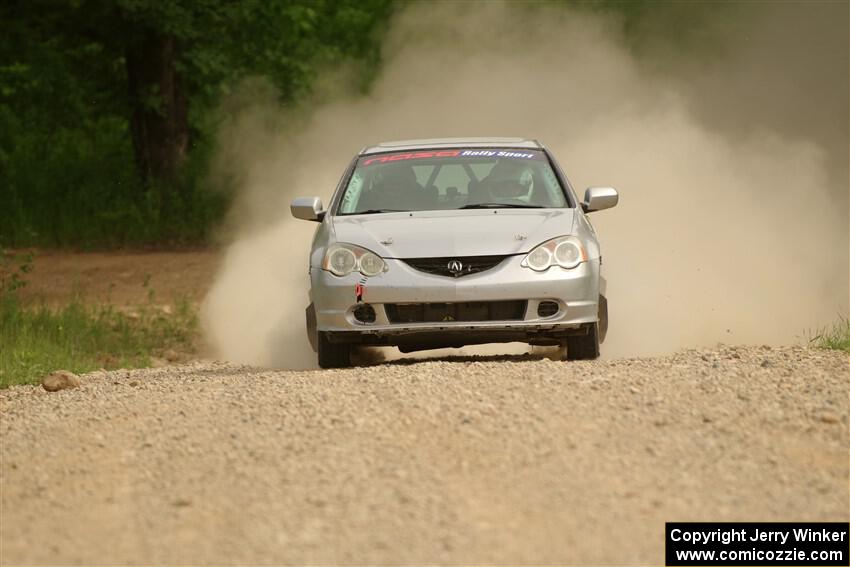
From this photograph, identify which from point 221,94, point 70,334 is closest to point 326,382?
point 70,334

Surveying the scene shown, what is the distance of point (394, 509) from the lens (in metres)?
6.76

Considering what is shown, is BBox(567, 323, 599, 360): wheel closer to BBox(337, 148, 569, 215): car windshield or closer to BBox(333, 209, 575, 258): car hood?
BBox(333, 209, 575, 258): car hood

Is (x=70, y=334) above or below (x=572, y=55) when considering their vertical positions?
below

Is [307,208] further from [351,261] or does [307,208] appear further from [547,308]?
[547,308]

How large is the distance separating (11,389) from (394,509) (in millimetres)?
6322

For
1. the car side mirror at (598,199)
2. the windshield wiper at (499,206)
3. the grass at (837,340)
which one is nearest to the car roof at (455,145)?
the car side mirror at (598,199)

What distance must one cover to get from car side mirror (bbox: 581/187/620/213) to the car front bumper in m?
1.05

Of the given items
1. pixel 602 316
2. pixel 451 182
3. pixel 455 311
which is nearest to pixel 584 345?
pixel 602 316

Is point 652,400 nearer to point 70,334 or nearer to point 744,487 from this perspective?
point 744,487

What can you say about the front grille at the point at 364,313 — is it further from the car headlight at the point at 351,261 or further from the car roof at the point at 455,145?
the car roof at the point at 455,145

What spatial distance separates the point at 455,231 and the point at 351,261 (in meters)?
0.68

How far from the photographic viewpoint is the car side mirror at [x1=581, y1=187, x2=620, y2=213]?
11654mm

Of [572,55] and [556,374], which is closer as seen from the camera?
[556,374]

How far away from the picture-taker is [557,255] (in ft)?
34.9
